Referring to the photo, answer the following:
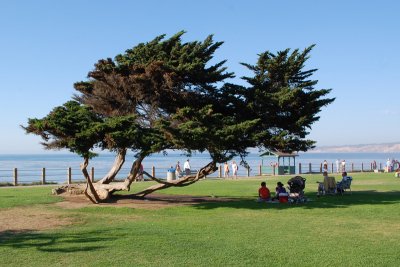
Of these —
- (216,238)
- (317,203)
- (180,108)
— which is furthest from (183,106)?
(216,238)

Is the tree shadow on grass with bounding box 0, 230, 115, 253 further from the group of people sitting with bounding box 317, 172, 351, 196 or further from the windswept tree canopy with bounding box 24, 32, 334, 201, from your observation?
the group of people sitting with bounding box 317, 172, 351, 196

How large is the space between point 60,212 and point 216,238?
6.36 m

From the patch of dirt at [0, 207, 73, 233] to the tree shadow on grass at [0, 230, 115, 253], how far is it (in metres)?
0.56

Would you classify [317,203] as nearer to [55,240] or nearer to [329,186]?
[329,186]

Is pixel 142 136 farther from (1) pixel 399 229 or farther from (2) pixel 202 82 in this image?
(1) pixel 399 229

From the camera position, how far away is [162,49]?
649 inches

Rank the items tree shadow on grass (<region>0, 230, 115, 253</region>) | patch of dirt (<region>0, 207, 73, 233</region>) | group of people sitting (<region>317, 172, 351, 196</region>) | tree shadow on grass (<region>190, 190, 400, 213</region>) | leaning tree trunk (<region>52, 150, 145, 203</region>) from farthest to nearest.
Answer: group of people sitting (<region>317, 172, 351, 196</region>), leaning tree trunk (<region>52, 150, 145, 203</region>), tree shadow on grass (<region>190, 190, 400, 213</region>), patch of dirt (<region>0, 207, 73, 233</region>), tree shadow on grass (<region>0, 230, 115, 253</region>)

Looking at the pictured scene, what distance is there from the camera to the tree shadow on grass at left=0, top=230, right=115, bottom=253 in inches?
350

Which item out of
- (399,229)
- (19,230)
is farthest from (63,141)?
(399,229)

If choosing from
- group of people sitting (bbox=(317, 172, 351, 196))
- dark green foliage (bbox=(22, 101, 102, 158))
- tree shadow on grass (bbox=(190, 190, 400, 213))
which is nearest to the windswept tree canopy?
dark green foliage (bbox=(22, 101, 102, 158))

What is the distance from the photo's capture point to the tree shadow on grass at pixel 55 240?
890 centimetres

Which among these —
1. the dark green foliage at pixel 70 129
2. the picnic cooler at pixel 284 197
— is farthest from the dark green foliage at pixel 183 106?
the picnic cooler at pixel 284 197

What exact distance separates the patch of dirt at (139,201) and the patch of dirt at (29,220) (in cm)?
152

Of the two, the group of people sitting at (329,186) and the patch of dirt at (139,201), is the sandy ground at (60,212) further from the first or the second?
the group of people sitting at (329,186)
